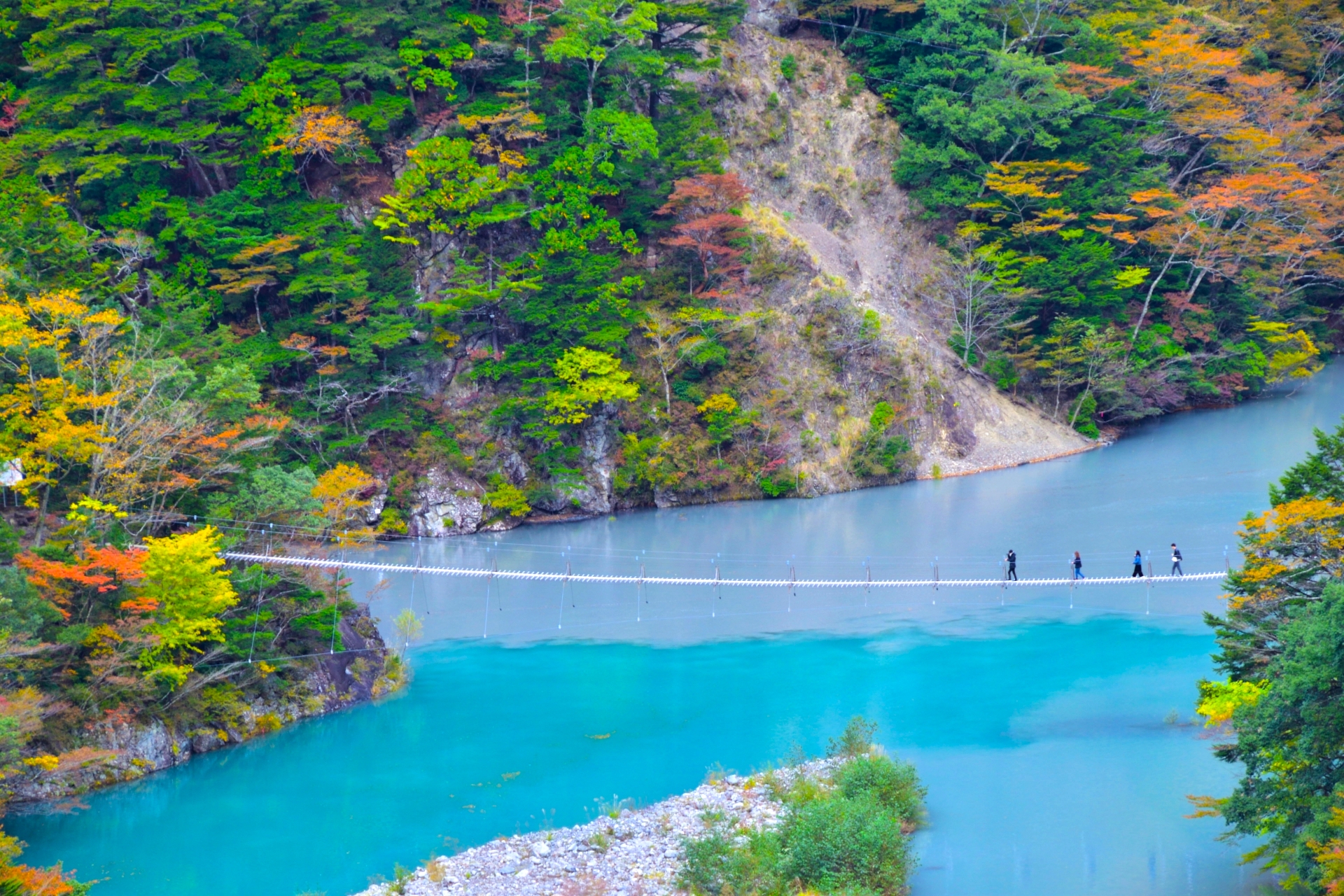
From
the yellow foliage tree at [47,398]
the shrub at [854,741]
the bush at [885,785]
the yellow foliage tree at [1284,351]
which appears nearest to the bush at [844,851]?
the bush at [885,785]

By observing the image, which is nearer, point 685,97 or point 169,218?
point 169,218

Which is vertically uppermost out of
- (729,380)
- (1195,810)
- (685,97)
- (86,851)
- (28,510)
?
(685,97)

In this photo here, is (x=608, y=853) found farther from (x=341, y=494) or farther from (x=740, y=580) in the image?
(x=341, y=494)

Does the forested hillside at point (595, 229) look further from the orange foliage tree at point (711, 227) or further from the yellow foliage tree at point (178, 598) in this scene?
the yellow foliage tree at point (178, 598)

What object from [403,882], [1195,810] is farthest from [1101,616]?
[403,882]

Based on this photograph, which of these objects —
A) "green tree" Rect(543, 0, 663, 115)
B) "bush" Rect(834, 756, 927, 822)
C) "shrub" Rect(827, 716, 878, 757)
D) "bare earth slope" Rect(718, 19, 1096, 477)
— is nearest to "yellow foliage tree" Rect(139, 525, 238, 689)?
"shrub" Rect(827, 716, 878, 757)

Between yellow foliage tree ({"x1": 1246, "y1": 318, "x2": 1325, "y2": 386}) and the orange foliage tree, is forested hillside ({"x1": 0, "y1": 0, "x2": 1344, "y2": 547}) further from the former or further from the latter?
yellow foliage tree ({"x1": 1246, "y1": 318, "x2": 1325, "y2": 386})

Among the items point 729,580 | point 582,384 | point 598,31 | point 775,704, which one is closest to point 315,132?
point 598,31

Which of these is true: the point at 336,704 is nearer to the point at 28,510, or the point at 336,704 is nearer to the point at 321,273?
the point at 28,510
